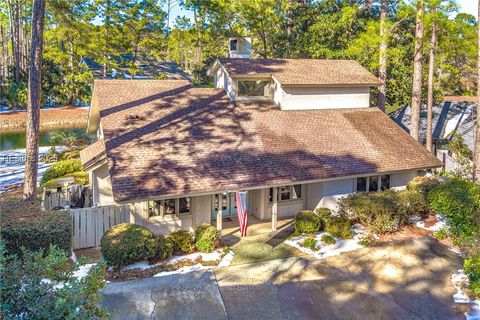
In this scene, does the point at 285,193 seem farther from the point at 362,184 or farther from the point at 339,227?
the point at 362,184

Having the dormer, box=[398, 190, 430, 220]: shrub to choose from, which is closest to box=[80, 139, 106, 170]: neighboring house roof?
the dormer

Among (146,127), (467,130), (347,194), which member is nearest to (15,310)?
(146,127)

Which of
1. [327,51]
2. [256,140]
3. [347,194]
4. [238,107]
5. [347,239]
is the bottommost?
[347,239]

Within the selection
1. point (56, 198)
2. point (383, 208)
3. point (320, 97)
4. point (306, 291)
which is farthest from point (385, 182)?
point (56, 198)

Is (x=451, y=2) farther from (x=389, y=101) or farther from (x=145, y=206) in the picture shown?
(x=145, y=206)

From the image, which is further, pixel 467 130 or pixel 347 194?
pixel 467 130

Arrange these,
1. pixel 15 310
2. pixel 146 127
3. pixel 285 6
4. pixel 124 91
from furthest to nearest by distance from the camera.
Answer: pixel 285 6
pixel 124 91
pixel 146 127
pixel 15 310
